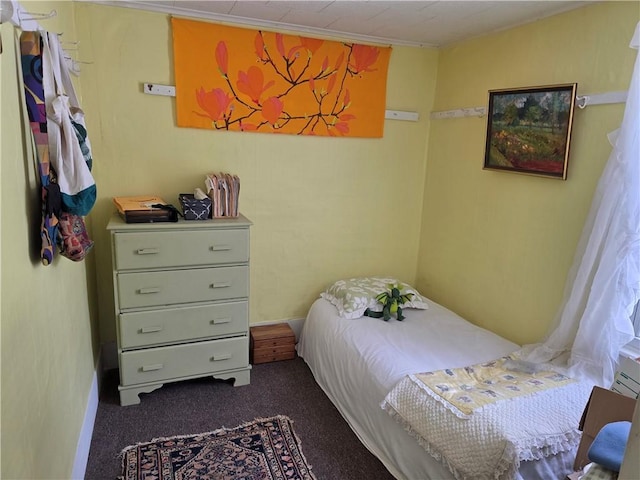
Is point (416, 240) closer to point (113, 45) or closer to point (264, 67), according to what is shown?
point (264, 67)

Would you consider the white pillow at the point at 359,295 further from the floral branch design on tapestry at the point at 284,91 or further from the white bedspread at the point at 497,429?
the floral branch design on tapestry at the point at 284,91

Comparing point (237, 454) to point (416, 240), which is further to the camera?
point (416, 240)

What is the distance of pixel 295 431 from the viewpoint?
235 cm

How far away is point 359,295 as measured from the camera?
2.92 m

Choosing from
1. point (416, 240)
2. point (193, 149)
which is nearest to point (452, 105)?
point (416, 240)

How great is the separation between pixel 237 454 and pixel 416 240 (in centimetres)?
210

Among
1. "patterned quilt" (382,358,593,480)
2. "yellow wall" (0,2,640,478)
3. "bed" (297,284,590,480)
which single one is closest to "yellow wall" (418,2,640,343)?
"yellow wall" (0,2,640,478)

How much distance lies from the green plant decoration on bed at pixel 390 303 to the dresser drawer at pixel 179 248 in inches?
36.4

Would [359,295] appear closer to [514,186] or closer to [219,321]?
[219,321]

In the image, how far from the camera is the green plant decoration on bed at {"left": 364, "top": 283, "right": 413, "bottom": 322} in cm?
284

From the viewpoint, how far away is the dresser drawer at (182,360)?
2492 mm

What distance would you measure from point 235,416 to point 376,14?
7.94 feet

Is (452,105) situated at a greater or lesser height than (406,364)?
greater

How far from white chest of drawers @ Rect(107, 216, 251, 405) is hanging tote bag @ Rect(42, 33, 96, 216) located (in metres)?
0.85
